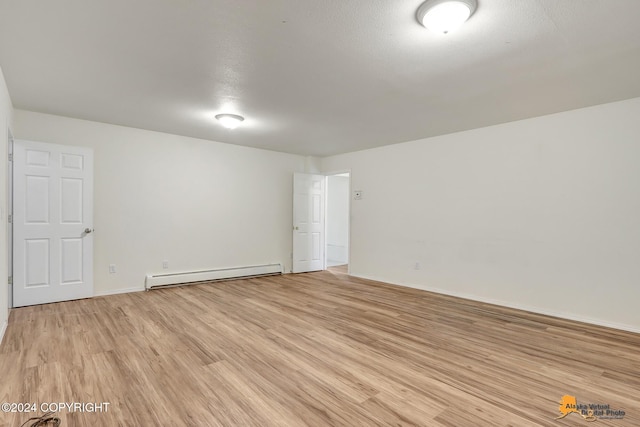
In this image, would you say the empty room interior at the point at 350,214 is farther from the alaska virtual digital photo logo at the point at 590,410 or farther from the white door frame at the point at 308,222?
the white door frame at the point at 308,222

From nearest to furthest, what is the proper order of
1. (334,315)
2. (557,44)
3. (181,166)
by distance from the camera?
(557,44), (334,315), (181,166)

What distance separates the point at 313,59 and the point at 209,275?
13.5 ft

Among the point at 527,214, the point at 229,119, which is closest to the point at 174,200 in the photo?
the point at 229,119

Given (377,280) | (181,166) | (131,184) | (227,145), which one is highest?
(227,145)

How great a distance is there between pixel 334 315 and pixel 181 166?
3505 millimetres

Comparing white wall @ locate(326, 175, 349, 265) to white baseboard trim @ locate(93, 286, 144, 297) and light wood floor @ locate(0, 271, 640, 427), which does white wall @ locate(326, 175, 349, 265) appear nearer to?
light wood floor @ locate(0, 271, 640, 427)

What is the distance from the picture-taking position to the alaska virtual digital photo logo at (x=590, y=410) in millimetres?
1833

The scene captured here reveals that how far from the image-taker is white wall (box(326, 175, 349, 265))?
848 centimetres

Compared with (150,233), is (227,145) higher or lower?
higher

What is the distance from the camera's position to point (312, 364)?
2.44 m

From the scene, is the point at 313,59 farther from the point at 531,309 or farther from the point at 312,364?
the point at 531,309

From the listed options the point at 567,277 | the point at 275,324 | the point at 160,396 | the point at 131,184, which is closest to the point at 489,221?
the point at 567,277

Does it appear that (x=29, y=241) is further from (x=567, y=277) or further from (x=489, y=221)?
(x=567, y=277)

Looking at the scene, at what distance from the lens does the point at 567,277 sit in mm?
3684
